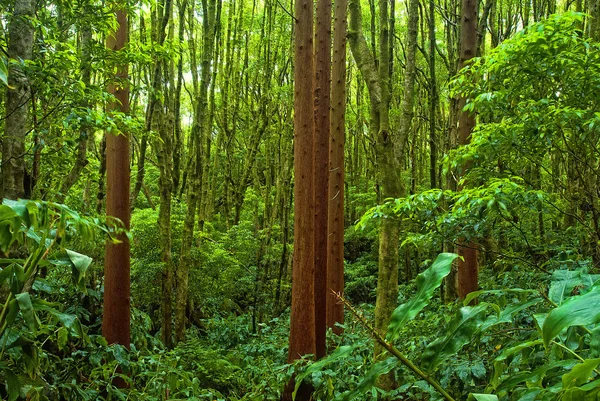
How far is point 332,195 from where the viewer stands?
7.45 meters

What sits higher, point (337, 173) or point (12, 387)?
point (337, 173)

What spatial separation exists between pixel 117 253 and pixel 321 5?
4368 mm

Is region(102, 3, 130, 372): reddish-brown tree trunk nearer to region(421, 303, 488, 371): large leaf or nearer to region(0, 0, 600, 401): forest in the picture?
region(0, 0, 600, 401): forest

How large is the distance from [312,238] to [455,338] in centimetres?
415

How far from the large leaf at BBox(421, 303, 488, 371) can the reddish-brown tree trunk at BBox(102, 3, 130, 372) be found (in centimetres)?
495

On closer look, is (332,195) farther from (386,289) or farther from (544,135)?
(544,135)

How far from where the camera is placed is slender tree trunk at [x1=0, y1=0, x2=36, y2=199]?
271 centimetres

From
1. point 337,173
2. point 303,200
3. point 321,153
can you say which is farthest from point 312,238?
point 337,173

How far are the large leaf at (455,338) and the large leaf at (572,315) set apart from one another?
0.88 feet

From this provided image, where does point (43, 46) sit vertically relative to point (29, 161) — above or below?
above

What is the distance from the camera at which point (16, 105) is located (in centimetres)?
277

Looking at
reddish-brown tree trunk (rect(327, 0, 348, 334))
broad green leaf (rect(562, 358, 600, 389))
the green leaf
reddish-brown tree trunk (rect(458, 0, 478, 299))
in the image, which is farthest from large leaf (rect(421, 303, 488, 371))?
reddish-brown tree trunk (rect(327, 0, 348, 334))

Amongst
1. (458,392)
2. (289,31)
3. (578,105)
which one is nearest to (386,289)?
(458,392)

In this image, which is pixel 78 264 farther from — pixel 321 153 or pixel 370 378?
pixel 321 153
